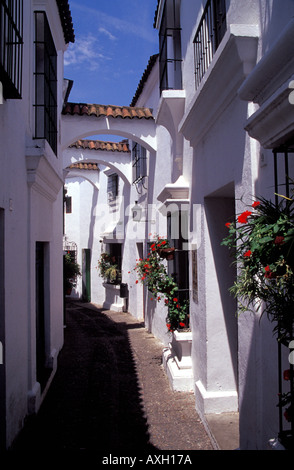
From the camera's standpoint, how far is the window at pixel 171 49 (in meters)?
6.11

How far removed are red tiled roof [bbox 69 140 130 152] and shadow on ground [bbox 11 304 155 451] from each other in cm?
584

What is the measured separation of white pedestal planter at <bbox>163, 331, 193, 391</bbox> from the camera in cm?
549

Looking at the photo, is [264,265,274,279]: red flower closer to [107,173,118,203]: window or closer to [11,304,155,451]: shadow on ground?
[11,304,155,451]: shadow on ground

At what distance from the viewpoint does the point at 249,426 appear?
3193 mm

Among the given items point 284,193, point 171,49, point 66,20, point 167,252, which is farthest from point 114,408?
point 66,20

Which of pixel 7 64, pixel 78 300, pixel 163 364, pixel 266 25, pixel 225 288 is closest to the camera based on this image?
pixel 266 25

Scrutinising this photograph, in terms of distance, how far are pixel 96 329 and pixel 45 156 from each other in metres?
6.75

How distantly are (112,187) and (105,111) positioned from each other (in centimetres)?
597

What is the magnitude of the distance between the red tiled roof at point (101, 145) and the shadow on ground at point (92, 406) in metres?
5.84

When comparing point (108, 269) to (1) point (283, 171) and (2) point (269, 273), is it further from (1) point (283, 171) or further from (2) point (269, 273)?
(2) point (269, 273)

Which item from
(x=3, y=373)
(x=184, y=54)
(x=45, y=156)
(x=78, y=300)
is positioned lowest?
(x=78, y=300)

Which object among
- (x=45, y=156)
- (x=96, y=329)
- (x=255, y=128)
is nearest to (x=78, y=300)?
(x=96, y=329)

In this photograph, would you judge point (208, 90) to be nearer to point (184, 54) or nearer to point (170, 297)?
point (184, 54)

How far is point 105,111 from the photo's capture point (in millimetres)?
8961
